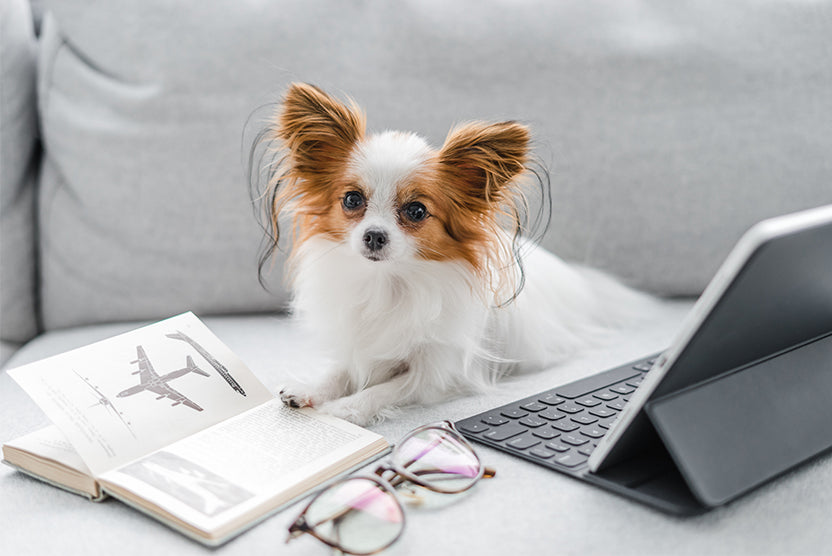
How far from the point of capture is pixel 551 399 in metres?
1.44

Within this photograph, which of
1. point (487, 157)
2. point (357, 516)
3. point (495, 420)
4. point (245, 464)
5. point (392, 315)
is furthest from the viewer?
point (392, 315)

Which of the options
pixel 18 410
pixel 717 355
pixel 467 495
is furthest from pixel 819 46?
pixel 18 410

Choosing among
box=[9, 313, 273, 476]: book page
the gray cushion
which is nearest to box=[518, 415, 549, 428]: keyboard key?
box=[9, 313, 273, 476]: book page

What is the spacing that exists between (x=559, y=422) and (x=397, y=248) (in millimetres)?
463

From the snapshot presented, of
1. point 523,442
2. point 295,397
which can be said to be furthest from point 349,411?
point 523,442

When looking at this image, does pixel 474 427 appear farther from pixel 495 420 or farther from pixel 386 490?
pixel 386 490

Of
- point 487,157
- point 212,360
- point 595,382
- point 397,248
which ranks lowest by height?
point 595,382

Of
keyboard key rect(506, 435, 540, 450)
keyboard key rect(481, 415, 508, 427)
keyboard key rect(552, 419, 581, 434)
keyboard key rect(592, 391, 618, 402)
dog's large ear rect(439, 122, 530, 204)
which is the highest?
dog's large ear rect(439, 122, 530, 204)

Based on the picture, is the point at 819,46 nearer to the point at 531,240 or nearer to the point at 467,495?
the point at 531,240

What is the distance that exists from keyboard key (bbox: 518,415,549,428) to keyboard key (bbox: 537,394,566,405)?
0.25 ft

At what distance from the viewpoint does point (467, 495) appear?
1.10 metres

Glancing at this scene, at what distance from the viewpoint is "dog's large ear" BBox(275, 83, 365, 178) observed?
1.49m

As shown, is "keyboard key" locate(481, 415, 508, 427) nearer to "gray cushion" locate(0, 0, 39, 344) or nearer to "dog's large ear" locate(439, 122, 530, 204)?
"dog's large ear" locate(439, 122, 530, 204)

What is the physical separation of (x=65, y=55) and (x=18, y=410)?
1.04 m
